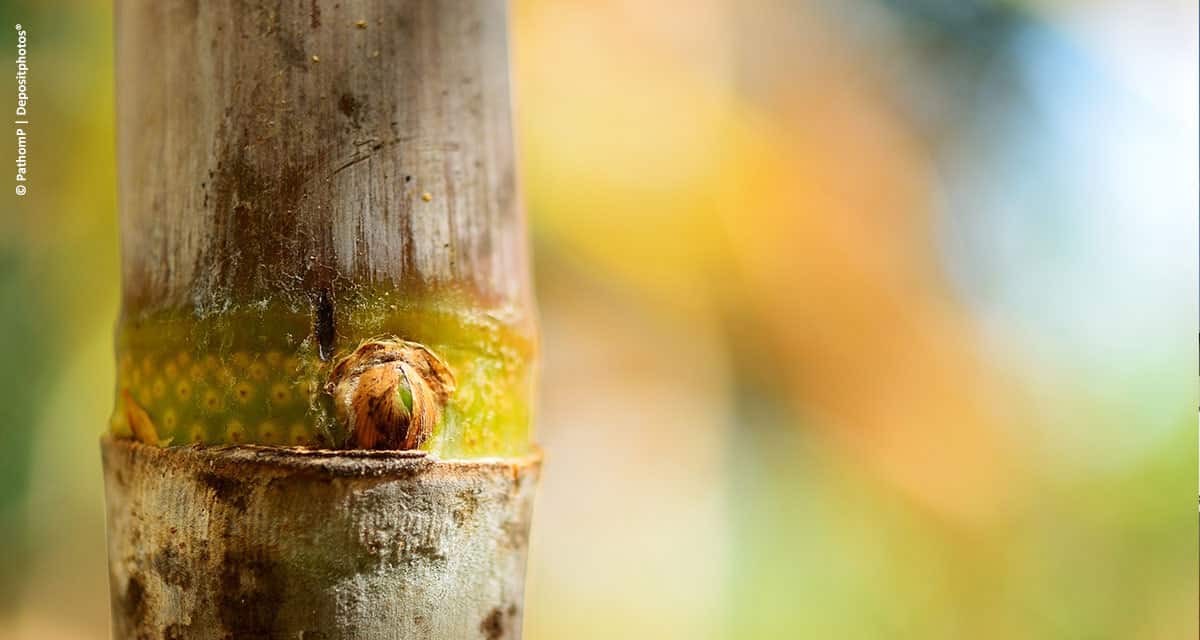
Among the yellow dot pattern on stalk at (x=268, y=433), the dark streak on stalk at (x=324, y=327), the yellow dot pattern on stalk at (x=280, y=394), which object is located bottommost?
the yellow dot pattern on stalk at (x=268, y=433)

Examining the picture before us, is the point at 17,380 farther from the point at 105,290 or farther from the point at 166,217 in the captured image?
the point at 166,217

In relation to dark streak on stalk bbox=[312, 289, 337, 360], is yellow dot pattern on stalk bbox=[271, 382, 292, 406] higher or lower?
lower

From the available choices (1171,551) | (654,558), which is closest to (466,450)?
(654,558)

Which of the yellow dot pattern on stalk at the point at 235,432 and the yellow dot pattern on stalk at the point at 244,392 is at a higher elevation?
the yellow dot pattern on stalk at the point at 244,392

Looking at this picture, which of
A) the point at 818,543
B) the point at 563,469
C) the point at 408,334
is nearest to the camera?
the point at 408,334

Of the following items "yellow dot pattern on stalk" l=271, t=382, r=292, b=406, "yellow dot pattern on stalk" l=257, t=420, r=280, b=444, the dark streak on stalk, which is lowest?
"yellow dot pattern on stalk" l=257, t=420, r=280, b=444
